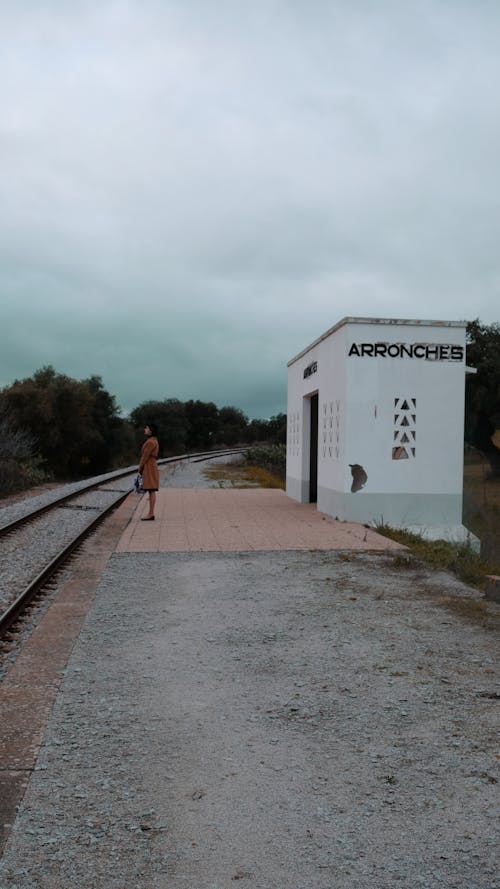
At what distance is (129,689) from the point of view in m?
5.68

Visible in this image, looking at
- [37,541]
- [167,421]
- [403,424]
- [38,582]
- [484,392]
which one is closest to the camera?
[38,582]

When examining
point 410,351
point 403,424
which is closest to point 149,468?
point 403,424

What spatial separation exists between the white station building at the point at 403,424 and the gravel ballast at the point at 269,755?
290 inches

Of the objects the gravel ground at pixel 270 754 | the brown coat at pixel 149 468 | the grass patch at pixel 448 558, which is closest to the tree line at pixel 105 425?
the grass patch at pixel 448 558

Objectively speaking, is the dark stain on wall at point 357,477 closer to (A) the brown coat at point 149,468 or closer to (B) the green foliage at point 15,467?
(A) the brown coat at point 149,468

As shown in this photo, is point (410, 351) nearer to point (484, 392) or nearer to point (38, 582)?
point (38, 582)

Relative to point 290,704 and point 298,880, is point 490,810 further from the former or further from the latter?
point 290,704

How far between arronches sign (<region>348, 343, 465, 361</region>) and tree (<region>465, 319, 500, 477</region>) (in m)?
1.45

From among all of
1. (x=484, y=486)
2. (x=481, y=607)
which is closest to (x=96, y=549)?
(x=481, y=607)

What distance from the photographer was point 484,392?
27188 millimetres

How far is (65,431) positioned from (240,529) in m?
40.0

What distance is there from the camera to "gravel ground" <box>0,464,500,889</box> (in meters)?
3.40

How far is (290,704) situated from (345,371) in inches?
424

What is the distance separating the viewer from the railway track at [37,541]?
29.6 feet
